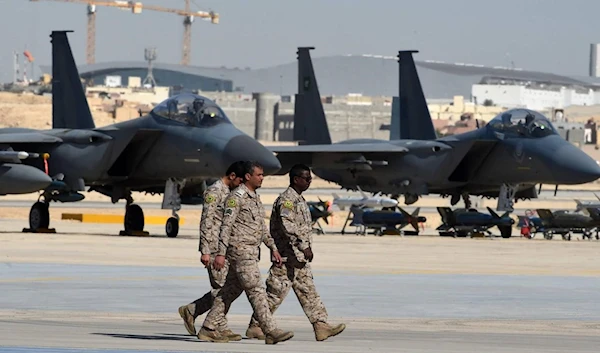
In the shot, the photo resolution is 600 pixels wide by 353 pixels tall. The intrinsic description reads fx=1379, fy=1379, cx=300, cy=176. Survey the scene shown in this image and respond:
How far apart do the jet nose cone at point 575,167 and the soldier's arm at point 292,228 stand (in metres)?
24.8

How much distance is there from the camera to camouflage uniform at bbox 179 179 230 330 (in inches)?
500

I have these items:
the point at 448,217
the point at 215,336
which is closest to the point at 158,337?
the point at 215,336

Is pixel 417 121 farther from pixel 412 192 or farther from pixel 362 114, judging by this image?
pixel 362 114

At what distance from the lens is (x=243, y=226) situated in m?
12.7

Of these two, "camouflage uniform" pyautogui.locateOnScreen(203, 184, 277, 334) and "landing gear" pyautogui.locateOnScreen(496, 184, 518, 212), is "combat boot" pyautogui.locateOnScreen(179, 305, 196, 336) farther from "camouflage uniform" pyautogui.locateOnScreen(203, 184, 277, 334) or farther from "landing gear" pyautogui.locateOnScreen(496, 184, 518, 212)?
"landing gear" pyautogui.locateOnScreen(496, 184, 518, 212)

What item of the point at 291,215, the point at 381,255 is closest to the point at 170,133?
the point at 381,255

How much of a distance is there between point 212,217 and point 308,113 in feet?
109

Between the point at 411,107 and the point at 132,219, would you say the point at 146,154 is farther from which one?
the point at 411,107

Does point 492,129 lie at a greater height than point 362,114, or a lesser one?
greater

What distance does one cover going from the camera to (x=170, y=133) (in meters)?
33.0

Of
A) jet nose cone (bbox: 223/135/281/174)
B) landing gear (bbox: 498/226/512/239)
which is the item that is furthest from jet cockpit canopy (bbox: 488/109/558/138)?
jet nose cone (bbox: 223/135/281/174)

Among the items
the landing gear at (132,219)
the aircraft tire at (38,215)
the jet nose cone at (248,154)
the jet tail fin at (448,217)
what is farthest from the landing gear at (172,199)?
the jet tail fin at (448,217)

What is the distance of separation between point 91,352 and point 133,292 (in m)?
7.02

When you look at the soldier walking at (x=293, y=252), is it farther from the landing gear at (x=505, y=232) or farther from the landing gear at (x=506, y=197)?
the landing gear at (x=505, y=232)
